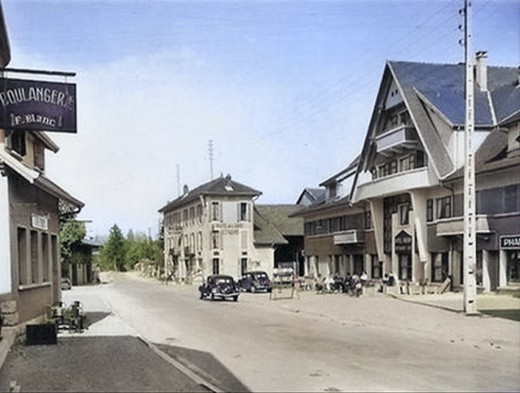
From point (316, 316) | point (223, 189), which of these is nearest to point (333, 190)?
point (223, 189)

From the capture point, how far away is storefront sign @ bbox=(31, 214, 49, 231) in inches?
503

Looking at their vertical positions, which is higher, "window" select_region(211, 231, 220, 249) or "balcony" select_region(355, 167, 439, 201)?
"balcony" select_region(355, 167, 439, 201)

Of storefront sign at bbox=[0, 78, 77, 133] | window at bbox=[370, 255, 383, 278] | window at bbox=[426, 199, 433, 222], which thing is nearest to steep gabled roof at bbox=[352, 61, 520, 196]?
window at bbox=[426, 199, 433, 222]

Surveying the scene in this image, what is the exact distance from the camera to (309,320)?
49.9ft

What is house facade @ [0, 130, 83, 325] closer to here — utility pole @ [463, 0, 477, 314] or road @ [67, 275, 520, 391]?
road @ [67, 275, 520, 391]

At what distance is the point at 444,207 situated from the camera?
949 inches

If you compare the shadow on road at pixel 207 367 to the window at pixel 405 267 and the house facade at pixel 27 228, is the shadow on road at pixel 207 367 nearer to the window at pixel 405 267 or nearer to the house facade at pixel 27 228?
the house facade at pixel 27 228

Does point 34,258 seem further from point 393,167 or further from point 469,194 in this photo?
point 393,167

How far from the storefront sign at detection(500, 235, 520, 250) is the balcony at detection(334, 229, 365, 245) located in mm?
13658

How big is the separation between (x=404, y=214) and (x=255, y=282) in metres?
7.49

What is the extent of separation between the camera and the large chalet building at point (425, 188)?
1559 centimetres

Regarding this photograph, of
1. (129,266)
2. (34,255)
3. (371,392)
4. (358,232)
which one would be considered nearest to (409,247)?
(358,232)

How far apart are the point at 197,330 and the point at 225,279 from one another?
11.7 m

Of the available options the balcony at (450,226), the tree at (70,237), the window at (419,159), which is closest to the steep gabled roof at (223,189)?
the balcony at (450,226)
